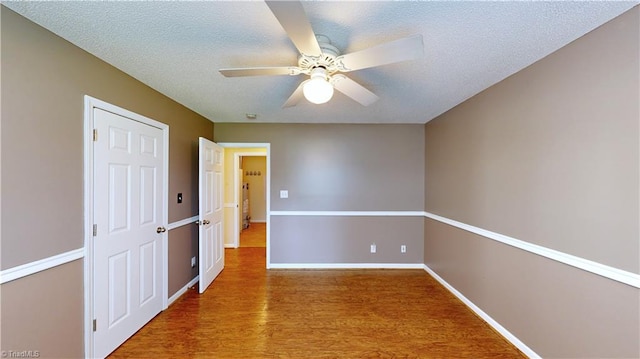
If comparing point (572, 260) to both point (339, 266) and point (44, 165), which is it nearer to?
point (339, 266)

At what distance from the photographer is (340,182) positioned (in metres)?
3.93

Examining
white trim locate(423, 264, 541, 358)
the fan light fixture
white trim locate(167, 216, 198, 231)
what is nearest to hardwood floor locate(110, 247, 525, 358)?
white trim locate(423, 264, 541, 358)

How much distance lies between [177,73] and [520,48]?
2619 mm

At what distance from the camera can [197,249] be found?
3398mm

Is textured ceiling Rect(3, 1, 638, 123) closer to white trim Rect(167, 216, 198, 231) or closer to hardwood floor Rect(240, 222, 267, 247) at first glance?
white trim Rect(167, 216, 198, 231)

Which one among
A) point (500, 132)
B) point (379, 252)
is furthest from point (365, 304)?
point (500, 132)

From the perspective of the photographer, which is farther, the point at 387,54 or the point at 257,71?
the point at 257,71

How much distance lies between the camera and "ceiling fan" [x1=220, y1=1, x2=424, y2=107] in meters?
1.11

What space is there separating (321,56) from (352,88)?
432mm

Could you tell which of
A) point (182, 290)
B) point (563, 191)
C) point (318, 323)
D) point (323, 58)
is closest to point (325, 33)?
point (323, 58)

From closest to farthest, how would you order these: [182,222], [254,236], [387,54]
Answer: [387,54] < [182,222] < [254,236]

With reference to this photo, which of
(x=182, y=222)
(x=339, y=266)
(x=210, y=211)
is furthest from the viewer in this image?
(x=339, y=266)

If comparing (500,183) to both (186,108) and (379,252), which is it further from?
(186,108)

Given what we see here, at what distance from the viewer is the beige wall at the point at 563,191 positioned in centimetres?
135
